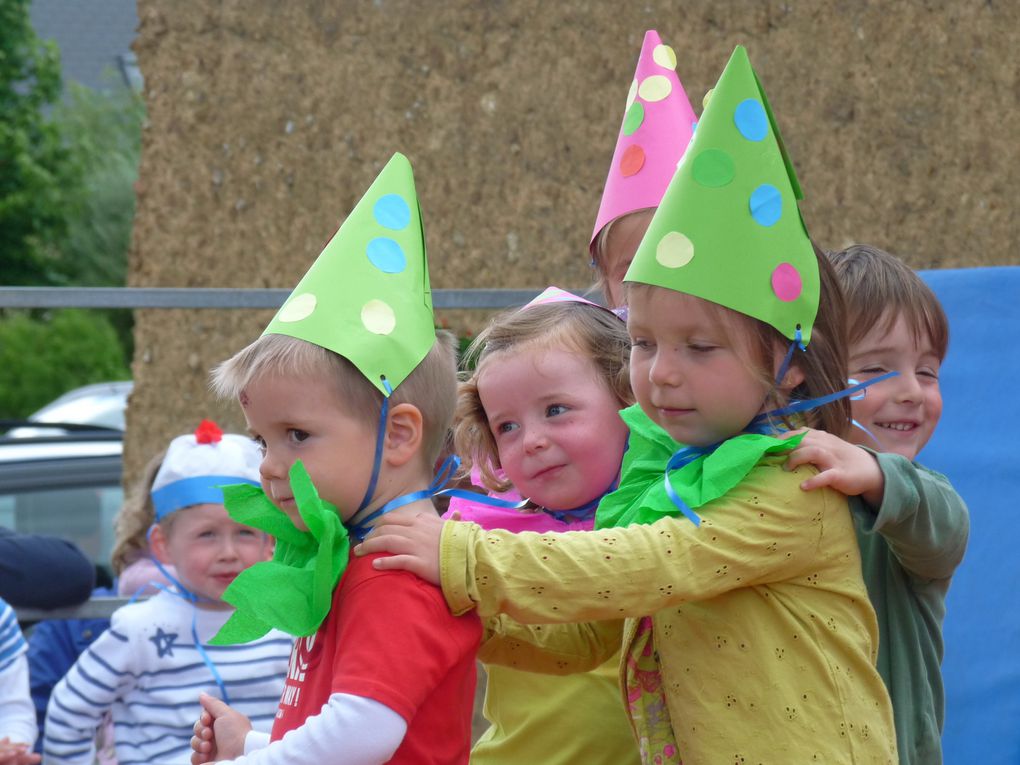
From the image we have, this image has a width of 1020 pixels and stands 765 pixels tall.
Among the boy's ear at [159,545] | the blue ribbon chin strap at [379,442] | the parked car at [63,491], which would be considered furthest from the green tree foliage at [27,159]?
the blue ribbon chin strap at [379,442]

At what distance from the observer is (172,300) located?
355 centimetres

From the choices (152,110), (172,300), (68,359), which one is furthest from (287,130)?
(68,359)

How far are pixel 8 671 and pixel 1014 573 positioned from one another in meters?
2.49

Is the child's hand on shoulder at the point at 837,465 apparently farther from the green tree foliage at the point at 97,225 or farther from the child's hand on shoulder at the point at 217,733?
the green tree foliage at the point at 97,225

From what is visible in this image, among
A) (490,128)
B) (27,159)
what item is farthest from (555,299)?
(27,159)

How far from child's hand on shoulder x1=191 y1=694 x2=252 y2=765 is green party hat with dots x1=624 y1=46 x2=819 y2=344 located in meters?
0.93

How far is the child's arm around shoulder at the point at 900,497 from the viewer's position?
183 centimetres

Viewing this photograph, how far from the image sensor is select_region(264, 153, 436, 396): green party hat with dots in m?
1.88

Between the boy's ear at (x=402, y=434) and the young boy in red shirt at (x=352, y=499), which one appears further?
the boy's ear at (x=402, y=434)

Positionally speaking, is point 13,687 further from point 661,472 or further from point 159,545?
point 661,472

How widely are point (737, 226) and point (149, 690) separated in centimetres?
215

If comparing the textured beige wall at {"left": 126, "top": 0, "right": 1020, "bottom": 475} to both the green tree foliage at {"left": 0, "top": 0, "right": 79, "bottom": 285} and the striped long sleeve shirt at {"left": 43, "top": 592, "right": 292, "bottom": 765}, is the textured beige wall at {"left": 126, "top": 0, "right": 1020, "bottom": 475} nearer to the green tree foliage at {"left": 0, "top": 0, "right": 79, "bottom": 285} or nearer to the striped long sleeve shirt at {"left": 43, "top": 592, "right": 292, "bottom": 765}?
the striped long sleeve shirt at {"left": 43, "top": 592, "right": 292, "bottom": 765}

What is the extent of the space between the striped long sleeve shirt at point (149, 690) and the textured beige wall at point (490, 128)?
61.0 inches

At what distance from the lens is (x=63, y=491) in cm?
636
